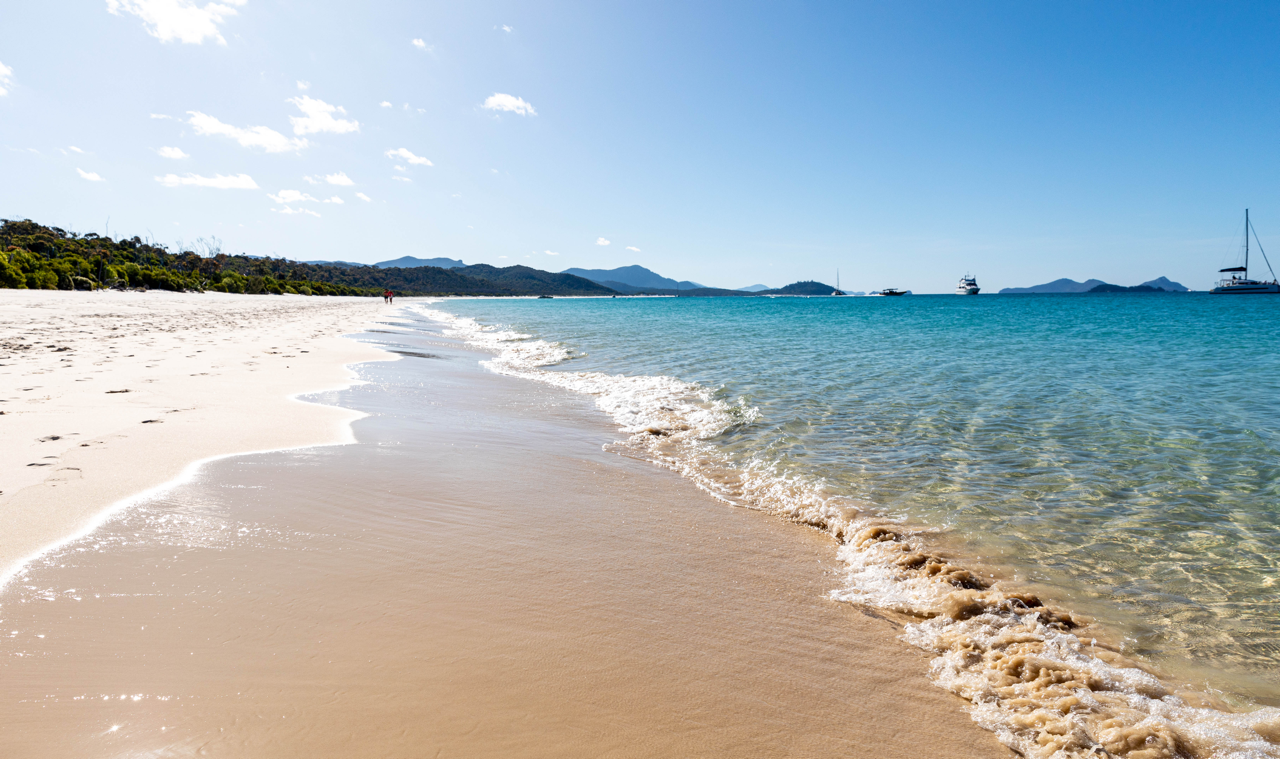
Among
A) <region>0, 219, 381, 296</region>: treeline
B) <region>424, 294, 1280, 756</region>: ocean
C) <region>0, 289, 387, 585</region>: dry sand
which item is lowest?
<region>424, 294, 1280, 756</region>: ocean

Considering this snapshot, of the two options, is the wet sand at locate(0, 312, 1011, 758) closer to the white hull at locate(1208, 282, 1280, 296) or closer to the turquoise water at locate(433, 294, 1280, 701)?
→ the turquoise water at locate(433, 294, 1280, 701)

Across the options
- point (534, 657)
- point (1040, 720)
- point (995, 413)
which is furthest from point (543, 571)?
point (995, 413)

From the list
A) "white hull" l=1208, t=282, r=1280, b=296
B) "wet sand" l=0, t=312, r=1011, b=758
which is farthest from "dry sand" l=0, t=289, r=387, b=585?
"white hull" l=1208, t=282, r=1280, b=296

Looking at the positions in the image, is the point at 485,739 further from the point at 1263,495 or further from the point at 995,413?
the point at 995,413

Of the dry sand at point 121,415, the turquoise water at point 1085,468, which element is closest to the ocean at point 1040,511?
the turquoise water at point 1085,468

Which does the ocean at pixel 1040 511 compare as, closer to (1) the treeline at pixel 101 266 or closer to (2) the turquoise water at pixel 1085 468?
(2) the turquoise water at pixel 1085 468

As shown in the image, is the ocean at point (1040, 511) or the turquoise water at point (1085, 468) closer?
the ocean at point (1040, 511)

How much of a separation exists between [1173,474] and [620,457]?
6.09 meters

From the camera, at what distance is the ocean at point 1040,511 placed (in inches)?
114

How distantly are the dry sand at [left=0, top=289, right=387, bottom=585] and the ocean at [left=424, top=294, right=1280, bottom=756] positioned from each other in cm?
446

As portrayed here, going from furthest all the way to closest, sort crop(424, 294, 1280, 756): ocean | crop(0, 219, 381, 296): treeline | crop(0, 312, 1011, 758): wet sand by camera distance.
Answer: crop(0, 219, 381, 296): treeline < crop(424, 294, 1280, 756): ocean < crop(0, 312, 1011, 758): wet sand

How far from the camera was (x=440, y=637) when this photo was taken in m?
2.82

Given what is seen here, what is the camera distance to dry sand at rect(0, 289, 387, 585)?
3998 millimetres

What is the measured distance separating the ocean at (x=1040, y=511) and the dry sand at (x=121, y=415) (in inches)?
176
